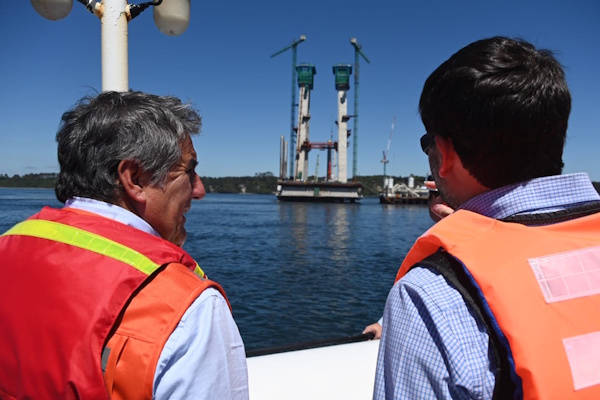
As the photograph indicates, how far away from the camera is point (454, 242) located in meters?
0.83

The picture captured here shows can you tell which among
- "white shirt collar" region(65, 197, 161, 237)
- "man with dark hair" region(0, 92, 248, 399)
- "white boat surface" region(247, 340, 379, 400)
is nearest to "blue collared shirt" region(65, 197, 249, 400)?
"man with dark hair" region(0, 92, 248, 399)

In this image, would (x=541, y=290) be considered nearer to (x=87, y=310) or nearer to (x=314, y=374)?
(x=87, y=310)

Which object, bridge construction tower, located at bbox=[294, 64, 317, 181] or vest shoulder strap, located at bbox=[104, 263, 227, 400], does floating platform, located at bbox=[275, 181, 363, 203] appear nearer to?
bridge construction tower, located at bbox=[294, 64, 317, 181]

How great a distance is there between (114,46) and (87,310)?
165cm

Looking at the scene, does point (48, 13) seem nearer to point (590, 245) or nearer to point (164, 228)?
point (164, 228)

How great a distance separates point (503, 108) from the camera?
2.74 ft

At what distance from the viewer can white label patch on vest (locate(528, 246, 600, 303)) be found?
2.60 ft

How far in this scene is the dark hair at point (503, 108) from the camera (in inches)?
33.0

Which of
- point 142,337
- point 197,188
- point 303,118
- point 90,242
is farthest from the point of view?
point 303,118

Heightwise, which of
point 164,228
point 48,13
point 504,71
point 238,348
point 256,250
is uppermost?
point 48,13

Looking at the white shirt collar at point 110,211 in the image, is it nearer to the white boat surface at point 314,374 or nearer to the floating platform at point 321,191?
the white boat surface at point 314,374

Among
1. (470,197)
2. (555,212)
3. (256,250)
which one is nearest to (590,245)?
(555,212)

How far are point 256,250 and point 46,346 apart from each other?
634 inches

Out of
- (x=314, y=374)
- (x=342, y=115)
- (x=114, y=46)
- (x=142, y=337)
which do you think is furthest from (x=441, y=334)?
(x=342, y=115)
